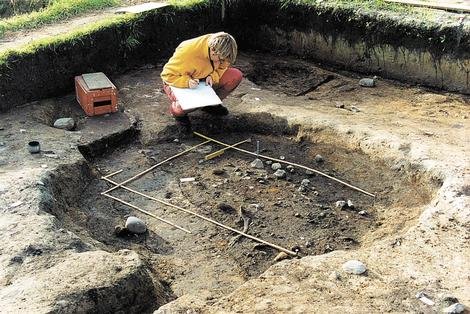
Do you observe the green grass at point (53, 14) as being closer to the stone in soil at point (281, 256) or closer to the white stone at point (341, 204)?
the white stone at point (341, 204)

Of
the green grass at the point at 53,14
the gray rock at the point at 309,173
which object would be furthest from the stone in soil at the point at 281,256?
the green grass at the point at 53,14

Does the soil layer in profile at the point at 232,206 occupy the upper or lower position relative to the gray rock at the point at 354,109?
lower

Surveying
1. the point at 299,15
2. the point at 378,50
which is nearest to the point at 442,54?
the point at 378,50

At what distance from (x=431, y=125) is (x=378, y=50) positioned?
6.79ft

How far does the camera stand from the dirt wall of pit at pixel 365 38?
324 inches

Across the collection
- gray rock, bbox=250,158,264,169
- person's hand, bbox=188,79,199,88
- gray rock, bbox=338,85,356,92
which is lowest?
gray rock, bbox=250,158,264,169

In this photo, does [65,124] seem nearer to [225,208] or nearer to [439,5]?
[225,208]

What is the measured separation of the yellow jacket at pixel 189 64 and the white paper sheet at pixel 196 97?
0.29 feet

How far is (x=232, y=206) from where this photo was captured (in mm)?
6156

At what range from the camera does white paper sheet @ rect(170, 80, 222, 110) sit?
6864 mm

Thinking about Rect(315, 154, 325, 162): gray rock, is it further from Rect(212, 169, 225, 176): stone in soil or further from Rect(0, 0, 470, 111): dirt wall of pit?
Rect(0, 0, 470, 111): dirt wall of pit

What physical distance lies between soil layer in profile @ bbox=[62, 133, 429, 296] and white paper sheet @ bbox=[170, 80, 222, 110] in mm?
580

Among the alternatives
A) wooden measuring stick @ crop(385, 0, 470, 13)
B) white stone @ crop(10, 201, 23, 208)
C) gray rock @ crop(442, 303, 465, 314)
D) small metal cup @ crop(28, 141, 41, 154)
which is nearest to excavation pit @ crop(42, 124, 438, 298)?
white stone @ crop(10, 201, 23, 208)

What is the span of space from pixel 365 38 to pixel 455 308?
5347mm
